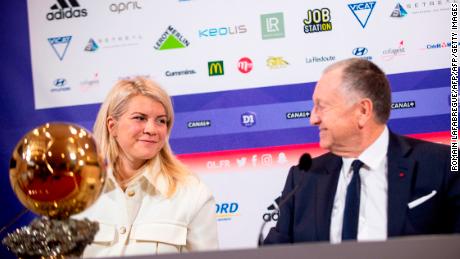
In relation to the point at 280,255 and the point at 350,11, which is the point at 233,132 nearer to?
the point at 350,11

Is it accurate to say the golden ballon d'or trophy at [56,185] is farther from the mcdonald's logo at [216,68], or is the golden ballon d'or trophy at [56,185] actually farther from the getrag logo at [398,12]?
the getrag logo at [398,12]

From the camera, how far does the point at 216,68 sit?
3.59m

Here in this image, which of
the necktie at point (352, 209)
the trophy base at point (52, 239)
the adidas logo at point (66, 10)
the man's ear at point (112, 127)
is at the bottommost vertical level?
the necktie at point (352, 209)

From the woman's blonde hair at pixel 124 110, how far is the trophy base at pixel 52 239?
1.63 meters

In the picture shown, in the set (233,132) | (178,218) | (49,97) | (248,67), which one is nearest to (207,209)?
(178,218)

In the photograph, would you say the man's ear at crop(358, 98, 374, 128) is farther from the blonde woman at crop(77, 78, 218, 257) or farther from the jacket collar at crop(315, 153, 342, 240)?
the blonde woman at crop(77, 78, 218, 257)

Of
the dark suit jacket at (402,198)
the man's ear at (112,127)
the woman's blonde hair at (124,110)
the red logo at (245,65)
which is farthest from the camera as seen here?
the red logo at (245,65)

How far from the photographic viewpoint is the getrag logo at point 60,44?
372cm

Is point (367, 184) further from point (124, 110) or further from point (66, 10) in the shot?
point (66, 10)

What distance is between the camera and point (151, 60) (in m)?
3.62

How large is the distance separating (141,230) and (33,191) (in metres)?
1.58

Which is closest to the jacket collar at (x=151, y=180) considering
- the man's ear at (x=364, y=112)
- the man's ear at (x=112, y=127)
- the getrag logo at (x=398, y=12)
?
the man's ear at (x=112, y=127)

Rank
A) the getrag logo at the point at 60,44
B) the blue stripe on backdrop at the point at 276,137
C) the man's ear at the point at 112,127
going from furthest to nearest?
1. the getrag logo at the point at 60,44
2. the blue stripe on backdrop at the point at 276,137
3. the man's ear at the point at 112,127

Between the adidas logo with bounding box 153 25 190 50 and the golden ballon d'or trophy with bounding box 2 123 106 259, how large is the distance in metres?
2.28
